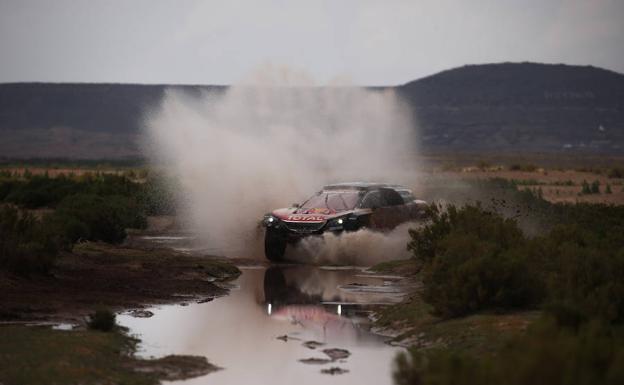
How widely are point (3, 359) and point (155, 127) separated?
103 ft

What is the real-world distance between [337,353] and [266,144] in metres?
27.9

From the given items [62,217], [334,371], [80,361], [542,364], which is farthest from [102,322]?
[62,217]

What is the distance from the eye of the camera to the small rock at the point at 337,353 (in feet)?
47.7

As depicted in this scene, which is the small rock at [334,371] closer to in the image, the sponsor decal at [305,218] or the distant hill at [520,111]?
the sponsor decal at [305,218]

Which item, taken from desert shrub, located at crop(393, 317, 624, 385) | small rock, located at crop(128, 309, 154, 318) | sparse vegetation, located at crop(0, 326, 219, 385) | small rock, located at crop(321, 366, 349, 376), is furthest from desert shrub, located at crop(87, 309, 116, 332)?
desert shrub, located at crop(393, 317, 624, 385)

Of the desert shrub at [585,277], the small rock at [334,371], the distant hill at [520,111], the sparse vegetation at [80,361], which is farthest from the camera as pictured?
the distant hill at [520,111]

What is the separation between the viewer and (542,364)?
8.45 meters

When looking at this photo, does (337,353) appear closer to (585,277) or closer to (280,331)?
(280,331)

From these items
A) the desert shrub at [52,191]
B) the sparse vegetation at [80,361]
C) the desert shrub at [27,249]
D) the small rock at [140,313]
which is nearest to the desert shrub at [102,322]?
the sparse vegetation at [80,361]

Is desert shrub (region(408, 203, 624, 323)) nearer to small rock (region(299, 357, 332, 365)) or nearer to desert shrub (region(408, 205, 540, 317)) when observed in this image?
desert shrub (region(408, 205, 540, 317))

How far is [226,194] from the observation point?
132 feet

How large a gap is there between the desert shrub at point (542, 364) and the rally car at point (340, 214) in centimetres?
1620

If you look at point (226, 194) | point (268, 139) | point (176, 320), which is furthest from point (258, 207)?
point (176, 320)

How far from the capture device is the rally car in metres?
26.9
